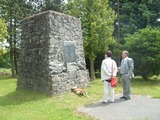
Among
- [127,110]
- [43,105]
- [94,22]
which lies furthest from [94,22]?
[127,110]

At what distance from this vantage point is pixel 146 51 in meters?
13.5

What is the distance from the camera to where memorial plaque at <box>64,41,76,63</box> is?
9.92 m

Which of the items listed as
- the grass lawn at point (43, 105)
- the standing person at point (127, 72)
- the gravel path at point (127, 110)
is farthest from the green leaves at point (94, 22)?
the gravel path at point (127, 110)

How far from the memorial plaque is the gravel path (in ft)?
8.19

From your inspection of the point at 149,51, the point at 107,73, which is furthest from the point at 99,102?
the point at 149,51

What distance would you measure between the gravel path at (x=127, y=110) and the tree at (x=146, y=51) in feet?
16.2

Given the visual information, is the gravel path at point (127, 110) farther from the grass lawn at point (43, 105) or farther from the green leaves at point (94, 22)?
the green leaves at point (94, 22)

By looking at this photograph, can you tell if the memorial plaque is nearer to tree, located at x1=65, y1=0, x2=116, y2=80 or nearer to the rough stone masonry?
the rough stone masonry

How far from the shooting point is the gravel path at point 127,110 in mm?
6355

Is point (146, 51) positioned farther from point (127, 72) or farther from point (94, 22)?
point (127, 72)

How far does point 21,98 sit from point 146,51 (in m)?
7.35

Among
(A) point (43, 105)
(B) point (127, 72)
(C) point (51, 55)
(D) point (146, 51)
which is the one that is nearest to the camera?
(A) point (43, 105)

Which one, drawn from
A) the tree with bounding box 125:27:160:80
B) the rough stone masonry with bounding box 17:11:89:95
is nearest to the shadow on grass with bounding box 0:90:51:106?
the rough stone masonry with bounding box 17:11:89:95

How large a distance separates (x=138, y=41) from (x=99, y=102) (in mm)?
6483
